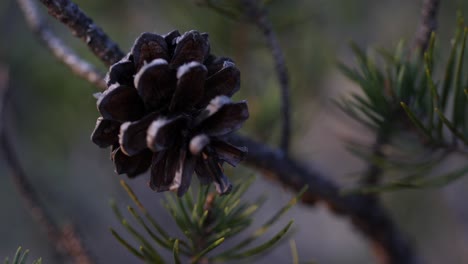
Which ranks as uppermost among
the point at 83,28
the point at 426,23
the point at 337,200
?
the point at 83,28

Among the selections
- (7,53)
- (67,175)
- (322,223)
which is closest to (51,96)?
(7,53)

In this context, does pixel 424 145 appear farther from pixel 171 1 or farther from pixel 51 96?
pixel 51 96

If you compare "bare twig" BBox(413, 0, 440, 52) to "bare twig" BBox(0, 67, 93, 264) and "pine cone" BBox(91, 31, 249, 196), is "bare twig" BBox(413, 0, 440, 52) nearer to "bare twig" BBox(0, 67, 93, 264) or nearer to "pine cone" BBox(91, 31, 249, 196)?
"pine cone" BBox(91, 31, 249, 196)

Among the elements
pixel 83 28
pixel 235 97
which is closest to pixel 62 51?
pixel 83 28

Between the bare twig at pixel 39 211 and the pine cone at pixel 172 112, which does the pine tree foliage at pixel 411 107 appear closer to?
the pine cone at pixel 172 112

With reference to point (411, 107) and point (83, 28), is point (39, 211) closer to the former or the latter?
point (83, 28)

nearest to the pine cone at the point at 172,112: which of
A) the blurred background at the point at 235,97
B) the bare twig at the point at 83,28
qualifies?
the bare twig at the point at 83,28
